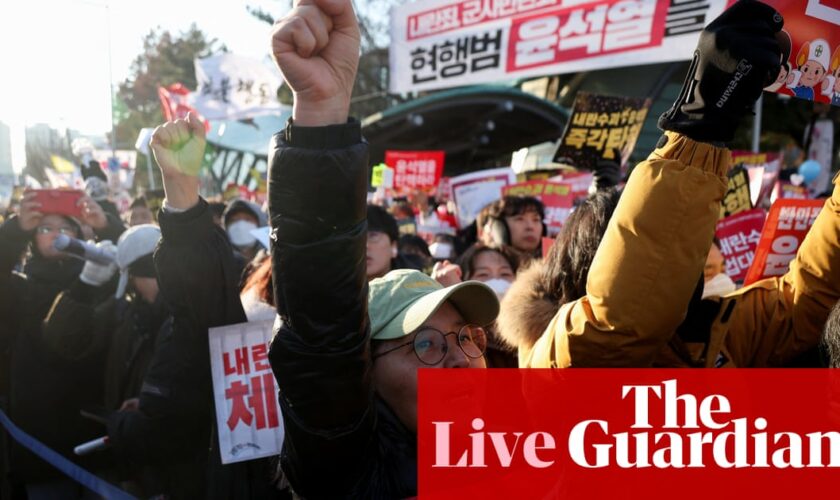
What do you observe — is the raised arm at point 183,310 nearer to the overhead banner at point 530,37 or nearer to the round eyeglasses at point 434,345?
the round eyeglasses at point 434,345

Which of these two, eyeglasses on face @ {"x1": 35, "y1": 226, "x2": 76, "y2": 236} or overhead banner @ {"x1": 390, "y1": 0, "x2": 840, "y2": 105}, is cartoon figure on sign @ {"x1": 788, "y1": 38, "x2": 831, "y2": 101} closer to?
eyeglasses on face @ {"x1": 35, "y1": 226, "x2": 76, "y2": 236}

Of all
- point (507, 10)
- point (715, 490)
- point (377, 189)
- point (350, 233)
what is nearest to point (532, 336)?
point (715, 490)

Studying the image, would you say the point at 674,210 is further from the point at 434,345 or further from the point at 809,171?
the point at 809,171

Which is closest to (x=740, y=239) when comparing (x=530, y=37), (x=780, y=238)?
(x=780, y=238)

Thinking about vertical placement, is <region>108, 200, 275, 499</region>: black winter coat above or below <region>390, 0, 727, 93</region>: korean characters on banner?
below

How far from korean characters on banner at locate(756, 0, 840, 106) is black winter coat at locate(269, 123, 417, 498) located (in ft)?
3.70

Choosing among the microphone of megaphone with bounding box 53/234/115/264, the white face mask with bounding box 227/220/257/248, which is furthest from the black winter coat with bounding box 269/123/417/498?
the white face mask with bounding box 227/220/257/248

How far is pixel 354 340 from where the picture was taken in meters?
1.28

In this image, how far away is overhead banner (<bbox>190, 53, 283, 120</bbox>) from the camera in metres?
16.0

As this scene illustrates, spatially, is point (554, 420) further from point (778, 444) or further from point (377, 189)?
point (377, 189)

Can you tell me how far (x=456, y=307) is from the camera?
1.70 meters

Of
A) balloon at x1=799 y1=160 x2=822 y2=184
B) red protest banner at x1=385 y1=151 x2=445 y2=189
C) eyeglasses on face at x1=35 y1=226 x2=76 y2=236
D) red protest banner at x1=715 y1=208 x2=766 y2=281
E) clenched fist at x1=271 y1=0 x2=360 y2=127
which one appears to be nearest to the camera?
clenched fist at x1=271 y1=0 x2=360 y2=127

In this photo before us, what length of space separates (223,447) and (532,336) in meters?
1.04

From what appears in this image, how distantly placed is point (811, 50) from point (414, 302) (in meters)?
1.13
